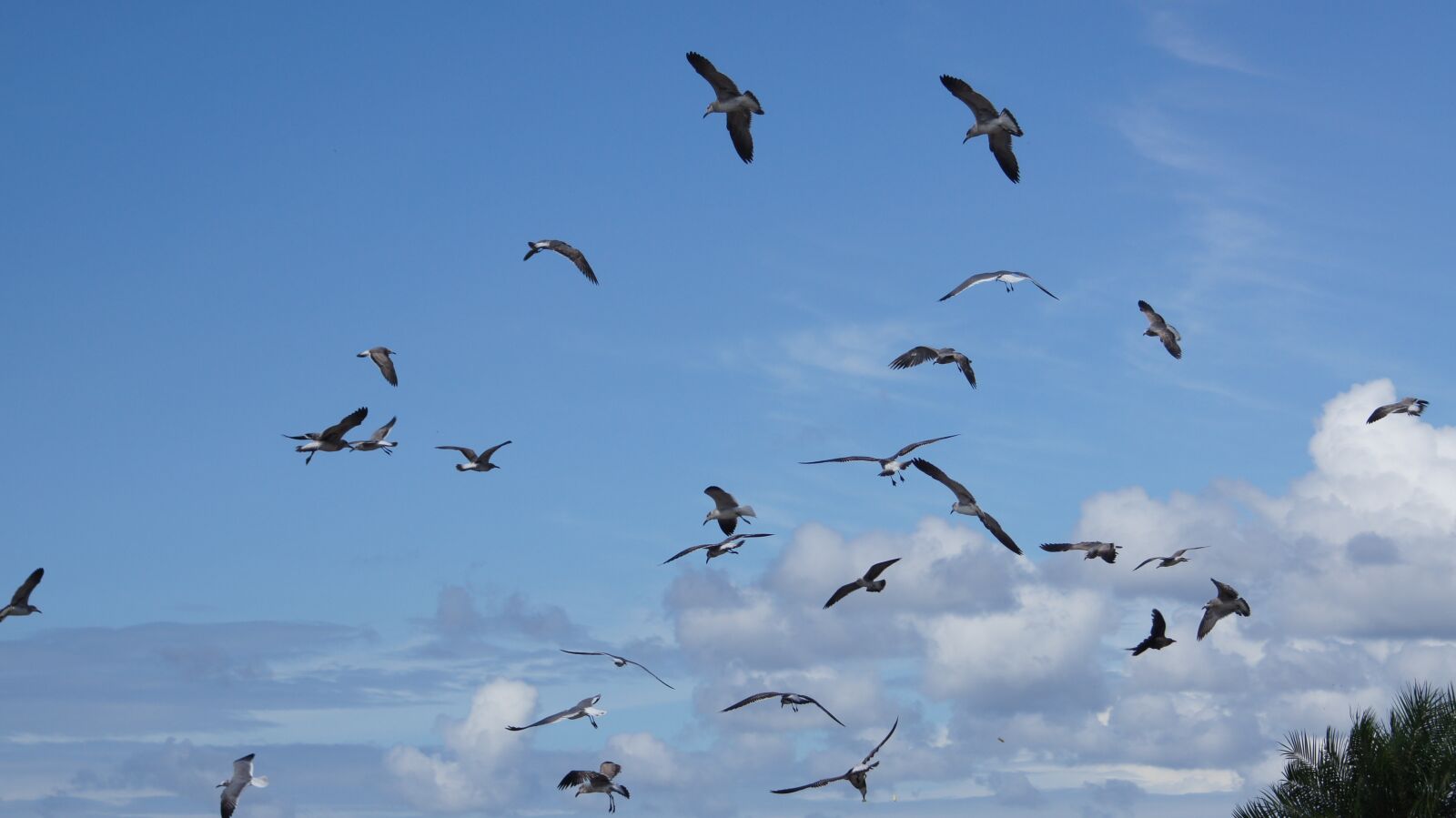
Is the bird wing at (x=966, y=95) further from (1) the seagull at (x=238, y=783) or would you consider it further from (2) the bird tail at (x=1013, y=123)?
(1) the seagull at (x=238, y=783)

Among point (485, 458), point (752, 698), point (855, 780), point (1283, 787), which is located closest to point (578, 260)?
point (485, 458)

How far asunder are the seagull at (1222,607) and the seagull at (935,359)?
693 centimetres

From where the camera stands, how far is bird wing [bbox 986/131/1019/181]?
35906 mm

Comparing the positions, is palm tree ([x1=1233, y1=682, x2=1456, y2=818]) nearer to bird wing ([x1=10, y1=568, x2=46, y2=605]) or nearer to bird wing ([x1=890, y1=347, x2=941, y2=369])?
bird wing ([x1=890, y1=347, x2=941, y2=369])

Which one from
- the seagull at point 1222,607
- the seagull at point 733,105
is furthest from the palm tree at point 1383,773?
the seagull at point 733,105

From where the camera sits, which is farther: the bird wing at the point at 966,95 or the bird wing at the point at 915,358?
the bird wing at the point at 915,358

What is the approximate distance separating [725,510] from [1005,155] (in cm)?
966

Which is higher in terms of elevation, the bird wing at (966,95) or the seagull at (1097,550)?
the bird wing at (966,95)

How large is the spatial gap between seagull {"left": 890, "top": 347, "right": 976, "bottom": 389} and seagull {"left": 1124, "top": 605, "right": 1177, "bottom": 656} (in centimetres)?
661

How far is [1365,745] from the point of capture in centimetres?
3375

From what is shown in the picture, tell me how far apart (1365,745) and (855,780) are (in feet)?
32.6

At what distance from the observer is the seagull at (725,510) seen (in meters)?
37.3

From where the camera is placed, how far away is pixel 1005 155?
3628 cm

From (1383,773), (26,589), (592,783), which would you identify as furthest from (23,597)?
(1383,773)
